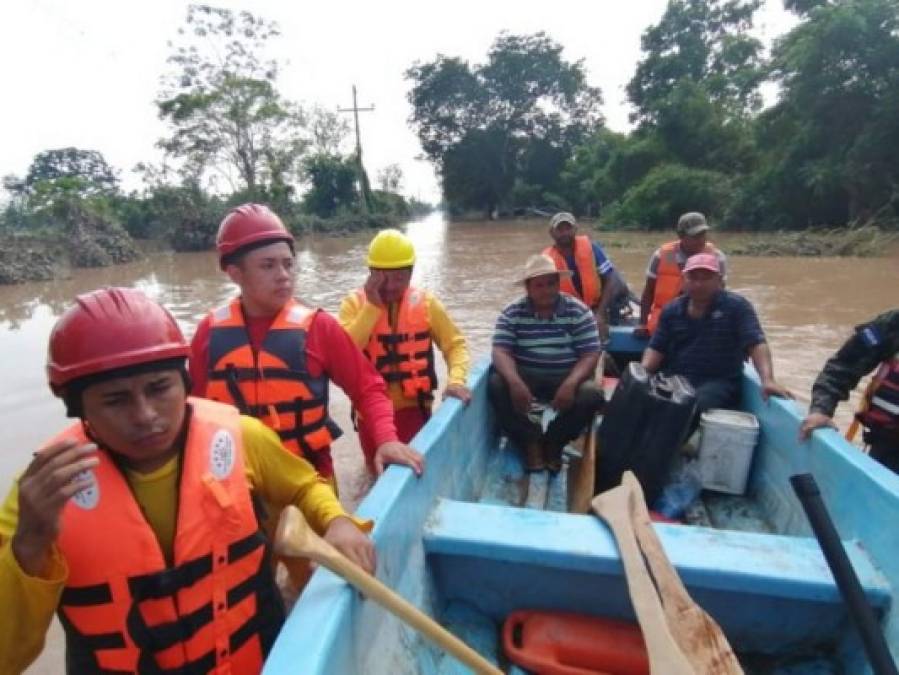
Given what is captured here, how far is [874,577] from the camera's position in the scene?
1.69 metres

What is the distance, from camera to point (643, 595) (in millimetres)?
1536

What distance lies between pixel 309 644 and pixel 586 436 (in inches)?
90.6

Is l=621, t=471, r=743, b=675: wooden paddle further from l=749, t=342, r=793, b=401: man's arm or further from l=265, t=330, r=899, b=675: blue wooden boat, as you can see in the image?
l=749, t=342, r=793, b=401: man's arm

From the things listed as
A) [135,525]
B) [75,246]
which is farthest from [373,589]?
[75,246]

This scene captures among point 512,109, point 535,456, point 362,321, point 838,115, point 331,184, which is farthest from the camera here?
point 512,109

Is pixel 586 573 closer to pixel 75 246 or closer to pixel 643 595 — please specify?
pixel 643 595

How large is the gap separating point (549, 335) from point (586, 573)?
1.62 meters

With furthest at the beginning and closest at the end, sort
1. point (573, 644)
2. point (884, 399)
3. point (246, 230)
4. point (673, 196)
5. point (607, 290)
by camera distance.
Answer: point (673, 196), point (607, 290), point (884, 399), point (246, 230), point (573, 644)

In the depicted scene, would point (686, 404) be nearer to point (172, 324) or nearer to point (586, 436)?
point (586, 436)

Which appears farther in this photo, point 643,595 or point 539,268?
point 539,268

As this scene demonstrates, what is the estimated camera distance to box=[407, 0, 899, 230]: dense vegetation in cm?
1507

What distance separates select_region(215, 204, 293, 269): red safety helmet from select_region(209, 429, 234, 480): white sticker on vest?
2.71 feet

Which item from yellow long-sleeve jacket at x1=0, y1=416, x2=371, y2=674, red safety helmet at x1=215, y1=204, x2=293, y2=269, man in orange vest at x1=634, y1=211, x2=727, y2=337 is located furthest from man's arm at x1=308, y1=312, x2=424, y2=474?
man in orange vest at x1=634, y1=211, x2=727, y2=337

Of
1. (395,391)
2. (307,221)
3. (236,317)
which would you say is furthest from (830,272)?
(307,221)
